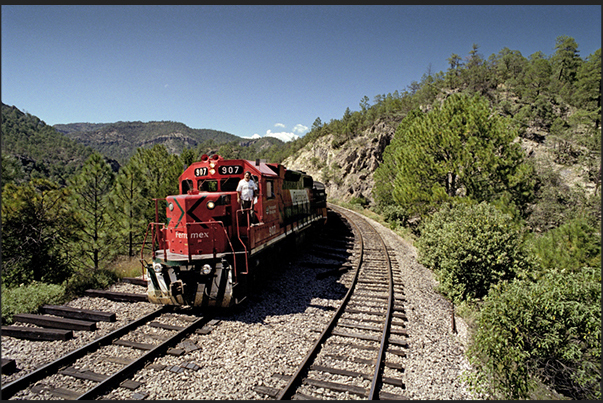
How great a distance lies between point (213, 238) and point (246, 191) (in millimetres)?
1469

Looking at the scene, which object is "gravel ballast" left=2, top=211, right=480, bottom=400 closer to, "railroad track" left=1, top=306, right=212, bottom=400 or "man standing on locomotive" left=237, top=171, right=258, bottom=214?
"railroad track" left=1, top=306, right=212, bottom=400

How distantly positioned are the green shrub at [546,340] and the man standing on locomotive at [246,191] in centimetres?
587

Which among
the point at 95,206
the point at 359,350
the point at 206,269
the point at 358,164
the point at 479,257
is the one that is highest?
the point at 358,164

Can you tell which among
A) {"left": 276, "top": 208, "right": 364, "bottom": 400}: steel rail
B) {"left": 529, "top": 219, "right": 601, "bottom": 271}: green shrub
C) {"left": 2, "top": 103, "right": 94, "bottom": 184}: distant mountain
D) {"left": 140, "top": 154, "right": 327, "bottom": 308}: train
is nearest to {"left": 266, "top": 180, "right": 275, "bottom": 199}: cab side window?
{"left": 140, "top": 154, "right": 327, "bottom": 308}: train

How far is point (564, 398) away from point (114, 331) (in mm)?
8453

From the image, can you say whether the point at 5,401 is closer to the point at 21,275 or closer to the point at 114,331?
the point at 114,331

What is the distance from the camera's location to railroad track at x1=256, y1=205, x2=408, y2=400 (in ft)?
15.6

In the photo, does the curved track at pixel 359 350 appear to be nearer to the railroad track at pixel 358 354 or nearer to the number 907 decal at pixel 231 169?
the railroad track at pixel 358 354

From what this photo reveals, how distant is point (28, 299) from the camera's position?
281 inches

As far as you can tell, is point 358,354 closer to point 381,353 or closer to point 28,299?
point 381,353

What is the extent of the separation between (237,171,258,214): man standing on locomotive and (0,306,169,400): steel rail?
3.42m

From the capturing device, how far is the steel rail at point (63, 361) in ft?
14.5

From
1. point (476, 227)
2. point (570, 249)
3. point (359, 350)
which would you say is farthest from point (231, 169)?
point (570, 249)

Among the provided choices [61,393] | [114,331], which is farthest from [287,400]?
[114,331]
